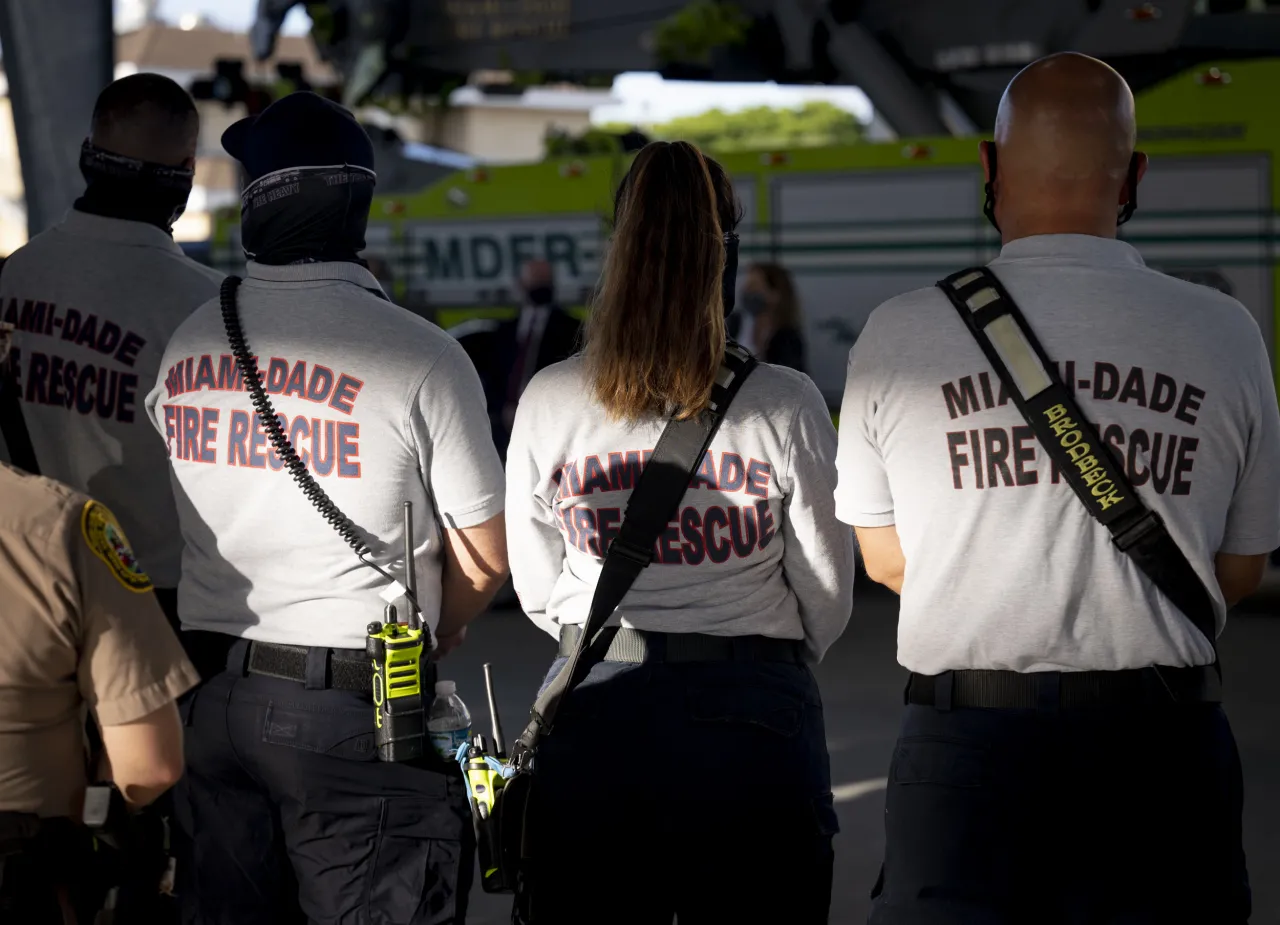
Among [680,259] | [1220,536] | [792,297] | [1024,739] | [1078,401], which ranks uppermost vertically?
[792,297]

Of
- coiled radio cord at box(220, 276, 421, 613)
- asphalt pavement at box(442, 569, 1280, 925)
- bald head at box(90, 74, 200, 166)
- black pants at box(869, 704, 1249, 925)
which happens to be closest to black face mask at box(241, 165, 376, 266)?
coiled radio cord at box(220, 276, 421, 613)

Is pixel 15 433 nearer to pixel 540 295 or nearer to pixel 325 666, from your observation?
pixel 325 666

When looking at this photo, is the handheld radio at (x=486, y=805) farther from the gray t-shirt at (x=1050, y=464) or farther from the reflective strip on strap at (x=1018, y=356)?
the reflective strip on strap at (x=1018, y=356)

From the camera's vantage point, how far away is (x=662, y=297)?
3057mm

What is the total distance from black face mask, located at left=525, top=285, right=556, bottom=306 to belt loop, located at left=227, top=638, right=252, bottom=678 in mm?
8066

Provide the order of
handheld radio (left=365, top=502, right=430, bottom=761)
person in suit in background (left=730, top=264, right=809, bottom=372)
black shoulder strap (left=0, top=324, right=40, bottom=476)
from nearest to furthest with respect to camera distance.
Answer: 1. handheld radio (left=365, top=502, right=430, bottom=761)
2. black shoulder strap (left=0, top=324, right=40, bottom=476)
3. person in suit in background (left=730, top=264, right=809, bottom=372)

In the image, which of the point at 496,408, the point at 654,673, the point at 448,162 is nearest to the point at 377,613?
the point at 654,673

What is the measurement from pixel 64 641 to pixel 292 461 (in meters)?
0.79

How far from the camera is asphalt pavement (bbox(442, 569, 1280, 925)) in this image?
5.61 meters

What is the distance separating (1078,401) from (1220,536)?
352 mm

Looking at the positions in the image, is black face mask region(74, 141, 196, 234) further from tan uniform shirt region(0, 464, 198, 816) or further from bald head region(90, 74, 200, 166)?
tan uniform shirt region(0, 464, 198, 816)

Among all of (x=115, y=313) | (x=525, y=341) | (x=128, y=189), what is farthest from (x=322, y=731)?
(x=525, y=341)

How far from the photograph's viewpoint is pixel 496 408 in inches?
438

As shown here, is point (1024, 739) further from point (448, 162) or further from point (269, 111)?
point (448, 162)
